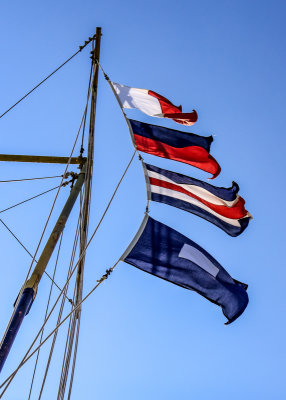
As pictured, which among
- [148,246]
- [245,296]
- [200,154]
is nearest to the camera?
[148,246]

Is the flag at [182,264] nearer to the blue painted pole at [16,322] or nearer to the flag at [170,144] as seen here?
the flag at [170,144]

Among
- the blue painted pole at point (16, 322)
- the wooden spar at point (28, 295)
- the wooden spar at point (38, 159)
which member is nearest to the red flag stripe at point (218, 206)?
the wooden spar at point (28, 295)

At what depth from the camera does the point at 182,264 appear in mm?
9430

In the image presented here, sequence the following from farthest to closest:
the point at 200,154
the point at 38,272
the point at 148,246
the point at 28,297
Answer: the point at 200,154 < the point at 148,246 < the point at 38,272 < the point at 28,297

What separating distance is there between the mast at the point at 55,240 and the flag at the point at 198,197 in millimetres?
1605

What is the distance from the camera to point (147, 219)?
9461 millimetres

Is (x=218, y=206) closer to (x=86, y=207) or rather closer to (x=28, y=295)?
(x=86, y=207)

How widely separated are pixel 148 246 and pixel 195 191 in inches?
80.3

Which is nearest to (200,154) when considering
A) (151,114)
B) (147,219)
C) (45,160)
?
(151,114)

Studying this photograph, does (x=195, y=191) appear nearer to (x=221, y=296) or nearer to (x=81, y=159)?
(x=221, y=296)

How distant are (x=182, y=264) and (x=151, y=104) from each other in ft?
13.2

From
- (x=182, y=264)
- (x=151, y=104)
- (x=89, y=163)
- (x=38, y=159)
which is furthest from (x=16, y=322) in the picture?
(x=151, y=104)

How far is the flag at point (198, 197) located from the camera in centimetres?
1045

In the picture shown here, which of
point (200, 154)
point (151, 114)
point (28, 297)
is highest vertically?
point (151, 114)
